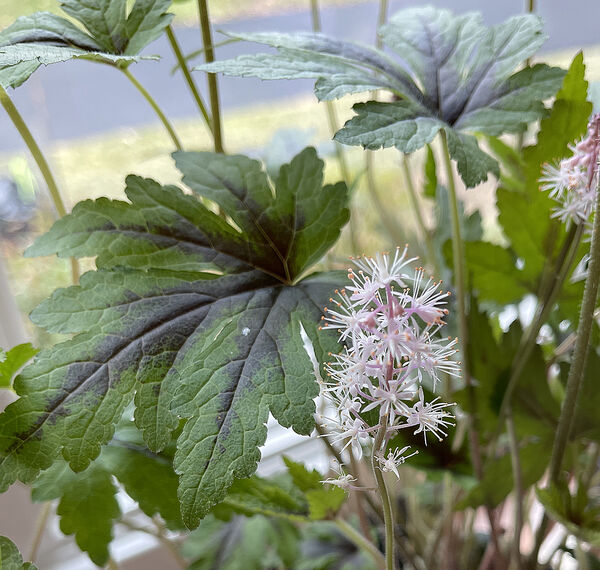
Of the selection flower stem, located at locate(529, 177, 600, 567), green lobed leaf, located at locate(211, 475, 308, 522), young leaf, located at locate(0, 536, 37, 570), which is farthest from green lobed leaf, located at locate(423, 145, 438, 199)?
young leaf, located at locate(0, 536, 37, 570)

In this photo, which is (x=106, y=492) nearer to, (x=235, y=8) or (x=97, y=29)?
(x=97, y=29)

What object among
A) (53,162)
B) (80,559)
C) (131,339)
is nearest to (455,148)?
(131,339)

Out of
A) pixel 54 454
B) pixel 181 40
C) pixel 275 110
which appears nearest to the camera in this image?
pixel 54 454

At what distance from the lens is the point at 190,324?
48cm

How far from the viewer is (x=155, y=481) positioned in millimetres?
530

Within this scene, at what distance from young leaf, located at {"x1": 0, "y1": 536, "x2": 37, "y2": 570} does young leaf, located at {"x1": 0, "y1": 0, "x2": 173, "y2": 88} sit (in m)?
0.35

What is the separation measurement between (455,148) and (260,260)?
0.61ft

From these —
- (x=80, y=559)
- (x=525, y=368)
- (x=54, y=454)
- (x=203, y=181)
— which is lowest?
(x=80, y=559)

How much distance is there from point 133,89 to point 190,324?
67 centimetres

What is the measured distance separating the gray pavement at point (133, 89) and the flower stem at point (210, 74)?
12.8 inches

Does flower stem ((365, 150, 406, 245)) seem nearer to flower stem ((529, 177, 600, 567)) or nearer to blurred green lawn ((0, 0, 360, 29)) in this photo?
blurred green lawn ((0, 0, 360, 29))

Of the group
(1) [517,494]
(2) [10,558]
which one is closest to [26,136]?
(2) [10,558]

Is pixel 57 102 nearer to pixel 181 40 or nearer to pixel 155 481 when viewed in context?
pixel 181 40

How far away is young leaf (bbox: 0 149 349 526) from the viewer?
0.42 m
